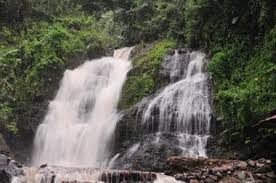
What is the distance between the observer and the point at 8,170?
1355cm

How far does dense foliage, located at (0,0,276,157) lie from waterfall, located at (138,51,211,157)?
0.73 metres

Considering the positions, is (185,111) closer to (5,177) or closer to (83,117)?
(83,117)

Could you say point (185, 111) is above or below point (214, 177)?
above

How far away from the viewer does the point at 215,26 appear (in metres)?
21.1

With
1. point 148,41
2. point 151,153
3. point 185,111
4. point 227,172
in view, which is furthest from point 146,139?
point 148,41

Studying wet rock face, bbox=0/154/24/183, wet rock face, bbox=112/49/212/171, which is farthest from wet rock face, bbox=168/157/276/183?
wet rock face, bbox=0/154/24/183

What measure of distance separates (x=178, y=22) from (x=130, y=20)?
607 centimetres

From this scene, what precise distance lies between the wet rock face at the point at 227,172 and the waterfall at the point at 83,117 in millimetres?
5784

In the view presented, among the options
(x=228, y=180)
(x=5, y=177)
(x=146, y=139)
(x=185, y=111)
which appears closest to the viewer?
(x=228, y=180)

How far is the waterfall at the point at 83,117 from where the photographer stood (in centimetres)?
1883

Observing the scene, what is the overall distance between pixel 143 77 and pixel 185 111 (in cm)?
412

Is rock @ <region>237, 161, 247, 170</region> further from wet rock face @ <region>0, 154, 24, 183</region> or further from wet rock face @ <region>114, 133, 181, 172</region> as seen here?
wet rock face @ <region>0, 154, 24, 183</region>

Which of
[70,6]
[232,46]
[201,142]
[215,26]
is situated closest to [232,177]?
[201,142]

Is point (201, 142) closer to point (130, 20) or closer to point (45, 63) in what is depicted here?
point (45, 63)
